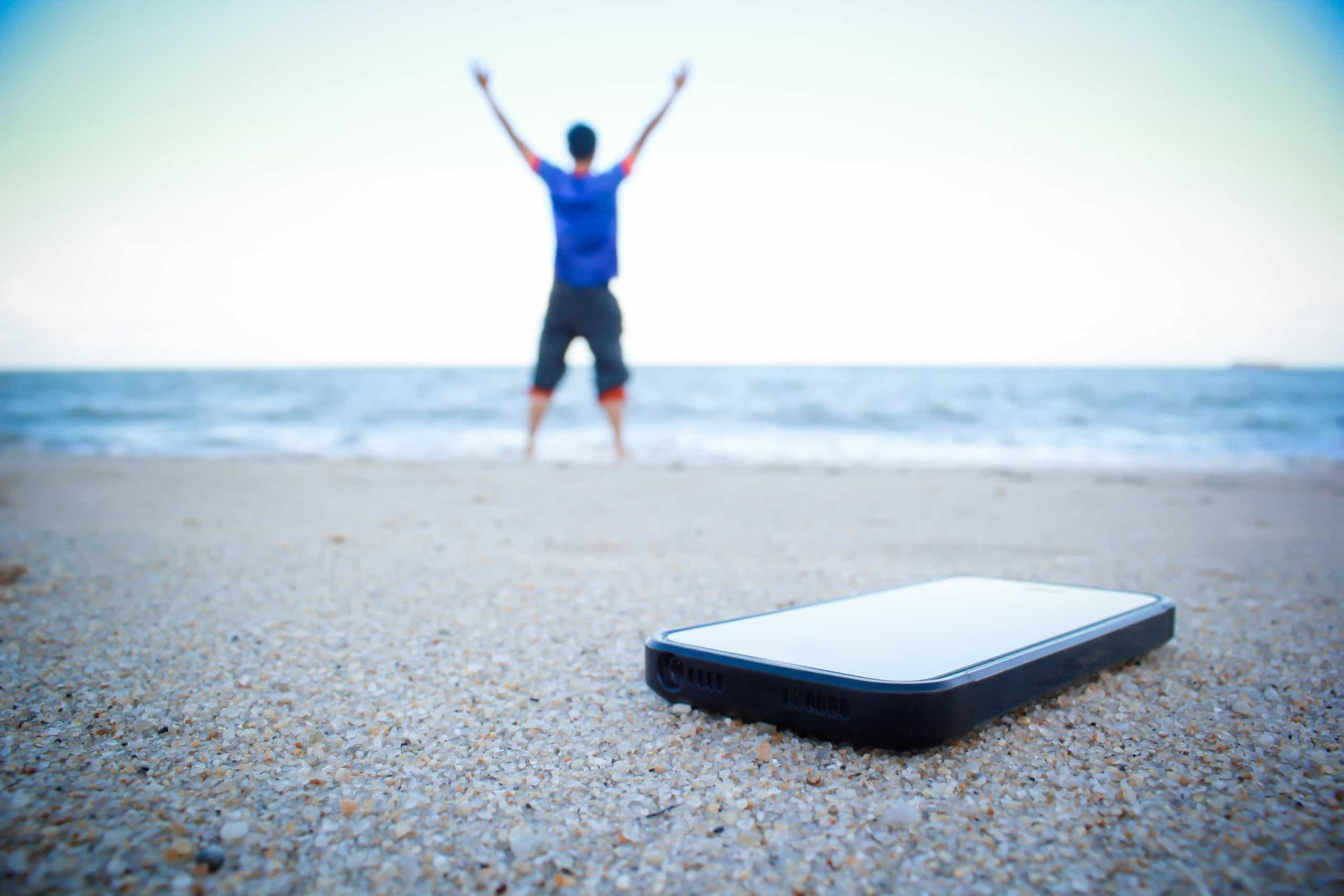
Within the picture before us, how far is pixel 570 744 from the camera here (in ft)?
4.28

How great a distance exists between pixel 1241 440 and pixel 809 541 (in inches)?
521

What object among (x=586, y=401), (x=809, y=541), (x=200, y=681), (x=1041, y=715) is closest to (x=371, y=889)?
(x=200, y=681)

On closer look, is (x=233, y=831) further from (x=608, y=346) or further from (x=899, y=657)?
(x=608, y=346)

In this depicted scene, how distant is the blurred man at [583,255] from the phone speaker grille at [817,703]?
334cm

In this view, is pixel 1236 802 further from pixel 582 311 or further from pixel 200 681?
pixel 582 311

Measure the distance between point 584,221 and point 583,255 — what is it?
0.19 meters

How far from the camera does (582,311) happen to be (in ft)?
14.3

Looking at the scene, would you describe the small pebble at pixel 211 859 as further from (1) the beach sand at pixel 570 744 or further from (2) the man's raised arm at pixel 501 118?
(2) the man's raised arm at pixel 501 118

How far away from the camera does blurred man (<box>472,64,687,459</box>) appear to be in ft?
13.6

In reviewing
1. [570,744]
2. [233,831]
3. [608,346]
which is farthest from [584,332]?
[233,831]

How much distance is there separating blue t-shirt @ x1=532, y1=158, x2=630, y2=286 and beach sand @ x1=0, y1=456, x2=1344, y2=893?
5.94 feet

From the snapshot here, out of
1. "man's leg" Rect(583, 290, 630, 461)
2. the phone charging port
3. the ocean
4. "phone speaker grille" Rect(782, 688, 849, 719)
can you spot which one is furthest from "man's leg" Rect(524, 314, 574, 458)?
the ocean

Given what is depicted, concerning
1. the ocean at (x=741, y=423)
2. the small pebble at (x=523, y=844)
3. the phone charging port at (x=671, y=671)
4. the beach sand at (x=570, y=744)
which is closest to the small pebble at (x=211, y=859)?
the beach sand at (x=570, y=744)

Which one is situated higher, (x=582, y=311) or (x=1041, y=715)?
(x=582, y=311)
